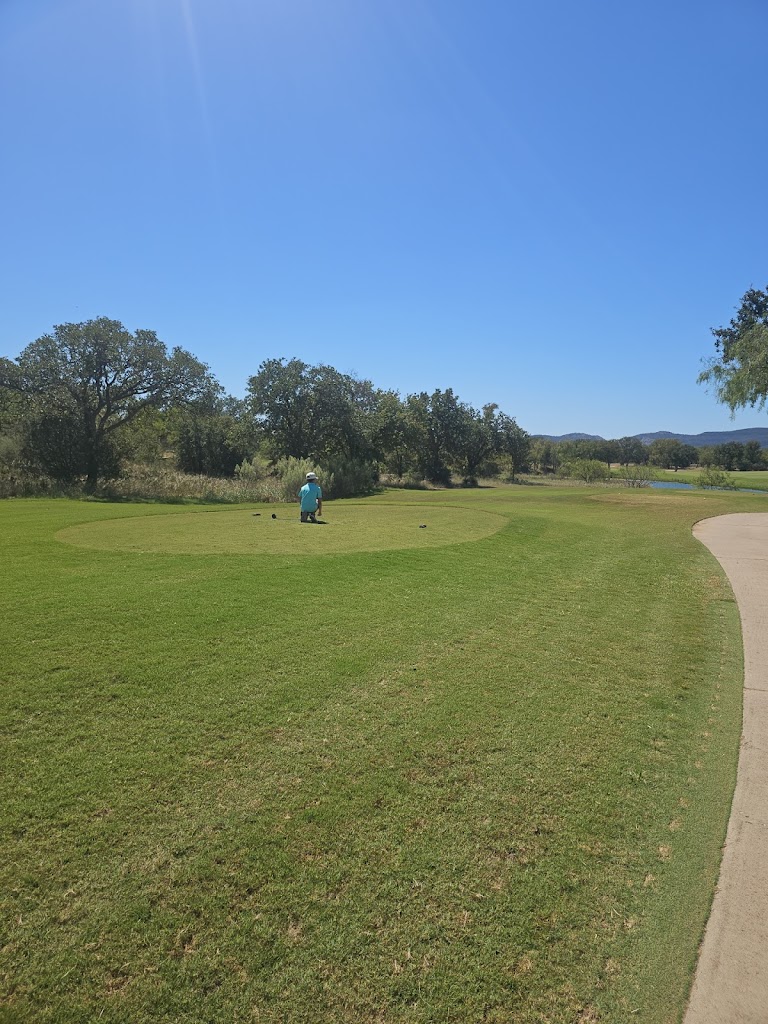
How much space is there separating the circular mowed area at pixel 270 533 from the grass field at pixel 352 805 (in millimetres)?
3609

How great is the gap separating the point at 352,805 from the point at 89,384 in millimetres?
42124

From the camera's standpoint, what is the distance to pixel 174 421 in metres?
49.8

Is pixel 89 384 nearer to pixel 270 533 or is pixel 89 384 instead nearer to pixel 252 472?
pixel 252 472

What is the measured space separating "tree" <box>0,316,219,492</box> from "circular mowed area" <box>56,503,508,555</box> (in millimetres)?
22625

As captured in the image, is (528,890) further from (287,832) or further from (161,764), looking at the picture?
(161,764)

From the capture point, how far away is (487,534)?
14570 mm

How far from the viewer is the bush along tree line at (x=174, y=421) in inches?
1401

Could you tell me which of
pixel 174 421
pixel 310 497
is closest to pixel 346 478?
pixel 174 421

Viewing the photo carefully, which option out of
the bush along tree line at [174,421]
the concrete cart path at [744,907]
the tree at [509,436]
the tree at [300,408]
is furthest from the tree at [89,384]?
the tree at [509,436]

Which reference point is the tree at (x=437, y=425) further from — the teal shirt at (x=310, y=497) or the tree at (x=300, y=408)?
the teal shirt at (x=310, y=497)

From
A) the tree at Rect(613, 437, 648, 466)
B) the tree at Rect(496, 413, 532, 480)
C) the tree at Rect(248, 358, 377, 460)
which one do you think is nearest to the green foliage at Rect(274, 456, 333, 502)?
the tree at Rect(248, 358, 377, 460)

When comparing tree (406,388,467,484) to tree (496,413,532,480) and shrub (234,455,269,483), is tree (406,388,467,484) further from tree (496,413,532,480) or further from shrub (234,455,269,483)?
shrub (234,455,269,483)

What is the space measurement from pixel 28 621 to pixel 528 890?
248 inches

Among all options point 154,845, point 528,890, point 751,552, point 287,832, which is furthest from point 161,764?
point 751,552
